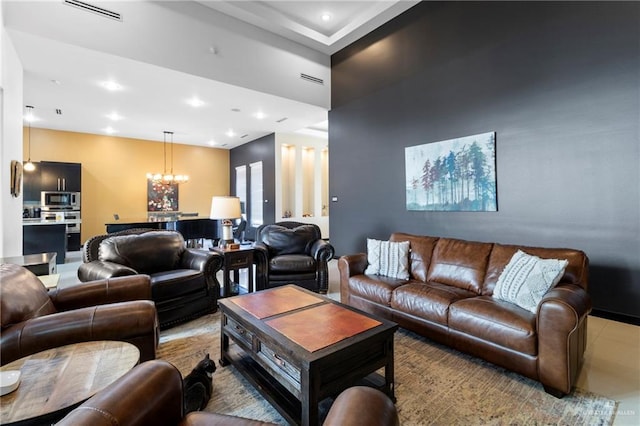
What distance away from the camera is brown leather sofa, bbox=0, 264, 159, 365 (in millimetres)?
1475

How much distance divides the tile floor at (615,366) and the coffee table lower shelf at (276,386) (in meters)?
1.35

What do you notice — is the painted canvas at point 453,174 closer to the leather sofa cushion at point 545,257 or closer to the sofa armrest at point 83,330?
the leather sofa cushion at point 545,257

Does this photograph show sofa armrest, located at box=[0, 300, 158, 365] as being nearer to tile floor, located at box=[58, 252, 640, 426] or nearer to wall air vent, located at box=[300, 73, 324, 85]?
tile floor, located at box=[58, 252, 640, 426]

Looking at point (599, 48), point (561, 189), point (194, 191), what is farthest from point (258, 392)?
point (194, 191)

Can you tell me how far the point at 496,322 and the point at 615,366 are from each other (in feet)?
3.35

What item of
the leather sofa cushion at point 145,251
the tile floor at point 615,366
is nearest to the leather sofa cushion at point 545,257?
the tile floor at point 615,366

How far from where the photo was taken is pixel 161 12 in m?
4.14

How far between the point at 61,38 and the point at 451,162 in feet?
17.2

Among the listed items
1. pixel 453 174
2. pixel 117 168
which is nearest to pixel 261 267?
pixel 453 174

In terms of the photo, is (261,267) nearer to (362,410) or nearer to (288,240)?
(288,240)

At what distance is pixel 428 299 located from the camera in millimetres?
2467

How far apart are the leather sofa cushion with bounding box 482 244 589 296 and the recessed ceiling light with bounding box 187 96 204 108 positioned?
5.54m

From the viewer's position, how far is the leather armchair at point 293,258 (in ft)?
12.4

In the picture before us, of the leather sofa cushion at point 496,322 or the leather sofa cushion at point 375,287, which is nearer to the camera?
the leather sofa cushion at point 496,322
